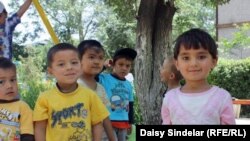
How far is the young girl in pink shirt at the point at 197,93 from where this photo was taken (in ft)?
7.86

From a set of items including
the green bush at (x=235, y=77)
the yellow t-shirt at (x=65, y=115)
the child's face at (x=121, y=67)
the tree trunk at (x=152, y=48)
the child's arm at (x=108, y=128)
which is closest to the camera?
the yellow t-shirt at (x=65, y=115)

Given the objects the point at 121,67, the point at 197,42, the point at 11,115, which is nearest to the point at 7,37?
the point at 121,67

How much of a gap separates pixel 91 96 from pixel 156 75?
16.8 feet

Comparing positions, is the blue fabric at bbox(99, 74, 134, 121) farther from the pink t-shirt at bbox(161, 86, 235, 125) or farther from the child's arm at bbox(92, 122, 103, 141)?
the pink t-shirt at bbox(161, 86, 235, 125)

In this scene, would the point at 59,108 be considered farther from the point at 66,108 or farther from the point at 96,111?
the point at 96,111

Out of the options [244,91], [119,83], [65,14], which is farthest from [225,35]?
[119,83]

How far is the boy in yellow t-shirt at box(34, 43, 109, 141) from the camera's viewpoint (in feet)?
8.83

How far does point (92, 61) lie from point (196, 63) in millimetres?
1133

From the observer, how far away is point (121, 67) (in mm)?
4105

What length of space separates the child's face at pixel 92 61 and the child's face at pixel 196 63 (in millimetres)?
1026

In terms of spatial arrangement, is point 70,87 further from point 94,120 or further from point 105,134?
point 105,134

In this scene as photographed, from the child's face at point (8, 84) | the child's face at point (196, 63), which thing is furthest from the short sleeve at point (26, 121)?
the child's face at point (196, 63)

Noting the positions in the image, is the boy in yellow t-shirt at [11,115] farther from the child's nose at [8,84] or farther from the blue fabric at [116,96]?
the blue fabric at [116,96]

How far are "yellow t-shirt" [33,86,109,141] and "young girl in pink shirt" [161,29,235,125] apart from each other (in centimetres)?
54
